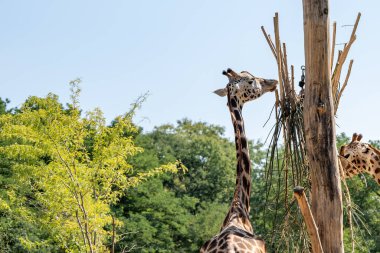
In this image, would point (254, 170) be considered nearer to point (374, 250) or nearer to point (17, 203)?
point (374, 250)

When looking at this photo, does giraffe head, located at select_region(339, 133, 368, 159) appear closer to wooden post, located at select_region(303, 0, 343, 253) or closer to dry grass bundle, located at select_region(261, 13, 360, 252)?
dry grass bundle, located at select_region(261, 13, 360, 252)

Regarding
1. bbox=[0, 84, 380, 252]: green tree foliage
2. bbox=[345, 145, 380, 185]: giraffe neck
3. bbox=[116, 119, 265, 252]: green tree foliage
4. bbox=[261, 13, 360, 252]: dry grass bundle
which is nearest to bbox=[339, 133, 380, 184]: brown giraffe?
bbox=[345, 145, 380, 185]: giraffe neck

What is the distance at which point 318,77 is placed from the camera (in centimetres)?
395

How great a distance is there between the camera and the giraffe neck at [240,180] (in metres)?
4.54

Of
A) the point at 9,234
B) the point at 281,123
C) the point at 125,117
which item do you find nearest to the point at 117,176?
the point at 125,117

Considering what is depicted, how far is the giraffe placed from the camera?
160 inches

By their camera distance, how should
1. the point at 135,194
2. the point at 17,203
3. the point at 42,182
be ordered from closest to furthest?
the point at 42,182
the point at 17,203
the point at 135,194

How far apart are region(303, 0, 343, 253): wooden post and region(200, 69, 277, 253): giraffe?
49 centimetres

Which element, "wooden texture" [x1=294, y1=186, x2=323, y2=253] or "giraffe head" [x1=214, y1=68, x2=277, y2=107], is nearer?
"wooden texture" [x1=294, y1=186, x2=323, y2=253]

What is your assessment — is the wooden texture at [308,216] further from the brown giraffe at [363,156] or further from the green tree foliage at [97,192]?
the brown giraffe at [363,156]

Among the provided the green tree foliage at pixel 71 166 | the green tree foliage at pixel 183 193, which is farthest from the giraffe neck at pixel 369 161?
the green tree foliage at pixel 183 193

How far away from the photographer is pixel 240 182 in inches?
185

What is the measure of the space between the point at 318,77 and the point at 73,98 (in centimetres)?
693

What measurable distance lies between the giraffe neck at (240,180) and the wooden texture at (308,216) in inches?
45.8
